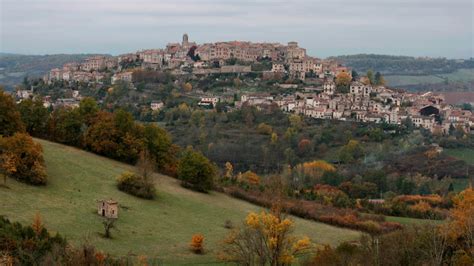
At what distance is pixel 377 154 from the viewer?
6531cm

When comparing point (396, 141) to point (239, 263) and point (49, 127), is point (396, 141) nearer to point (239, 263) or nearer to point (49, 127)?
point (49, 127)

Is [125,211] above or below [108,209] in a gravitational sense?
below

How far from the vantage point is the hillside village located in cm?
8106

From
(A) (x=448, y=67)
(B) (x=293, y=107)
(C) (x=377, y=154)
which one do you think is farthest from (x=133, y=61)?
(A) (x=448, y=67)

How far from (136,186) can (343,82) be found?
2556 inches

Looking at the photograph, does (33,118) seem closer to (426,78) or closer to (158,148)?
(158,148)

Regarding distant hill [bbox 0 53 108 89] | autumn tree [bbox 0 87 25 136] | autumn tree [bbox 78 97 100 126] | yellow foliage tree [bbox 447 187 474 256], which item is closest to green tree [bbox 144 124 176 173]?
autumn tree [bbox 78 97 100 126]

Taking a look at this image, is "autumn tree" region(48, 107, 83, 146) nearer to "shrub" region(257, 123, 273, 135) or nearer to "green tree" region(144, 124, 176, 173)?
"green tree" region(144, 124, 176, 173)

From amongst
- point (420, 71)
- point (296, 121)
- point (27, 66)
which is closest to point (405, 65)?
point (420, 71)

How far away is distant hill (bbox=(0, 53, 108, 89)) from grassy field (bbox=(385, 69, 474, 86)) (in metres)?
80.4

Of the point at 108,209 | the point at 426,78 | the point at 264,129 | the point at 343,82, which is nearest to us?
the point at 108,209

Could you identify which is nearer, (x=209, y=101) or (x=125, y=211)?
(x=125, y=211)

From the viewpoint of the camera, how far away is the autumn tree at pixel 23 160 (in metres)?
28.0

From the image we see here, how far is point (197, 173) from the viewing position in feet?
116
